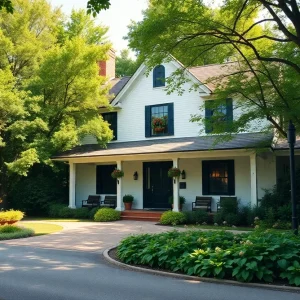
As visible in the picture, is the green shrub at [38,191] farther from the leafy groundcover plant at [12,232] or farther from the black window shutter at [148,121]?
the leafy groundcover plant at [12,232]

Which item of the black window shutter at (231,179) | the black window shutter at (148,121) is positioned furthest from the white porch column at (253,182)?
the black window shutter at (148,121)

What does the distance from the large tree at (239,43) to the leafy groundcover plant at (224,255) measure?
549 cm

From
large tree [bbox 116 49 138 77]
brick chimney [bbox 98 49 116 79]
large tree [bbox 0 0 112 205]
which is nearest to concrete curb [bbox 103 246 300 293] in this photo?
large tree [bbox 0 0 112 205]

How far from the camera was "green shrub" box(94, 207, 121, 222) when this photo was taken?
18.8 meters

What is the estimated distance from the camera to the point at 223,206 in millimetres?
17000

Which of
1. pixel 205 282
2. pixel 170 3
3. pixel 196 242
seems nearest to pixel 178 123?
pixel 170 3

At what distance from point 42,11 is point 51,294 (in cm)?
2038

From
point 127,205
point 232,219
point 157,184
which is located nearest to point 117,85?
point 157,184

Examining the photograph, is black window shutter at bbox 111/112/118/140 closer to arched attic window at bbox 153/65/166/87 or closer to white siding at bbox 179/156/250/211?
arched attic window at bbox 153/65/166/87

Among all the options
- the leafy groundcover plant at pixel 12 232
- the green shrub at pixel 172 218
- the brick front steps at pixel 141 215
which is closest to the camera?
the leafy groundcover plant at pixel 12 232

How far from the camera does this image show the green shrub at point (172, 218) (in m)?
17.0

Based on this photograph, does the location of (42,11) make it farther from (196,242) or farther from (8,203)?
(196,242)

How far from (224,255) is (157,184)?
13.7 metres

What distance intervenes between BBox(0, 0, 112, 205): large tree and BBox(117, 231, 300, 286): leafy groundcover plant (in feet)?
40.1
